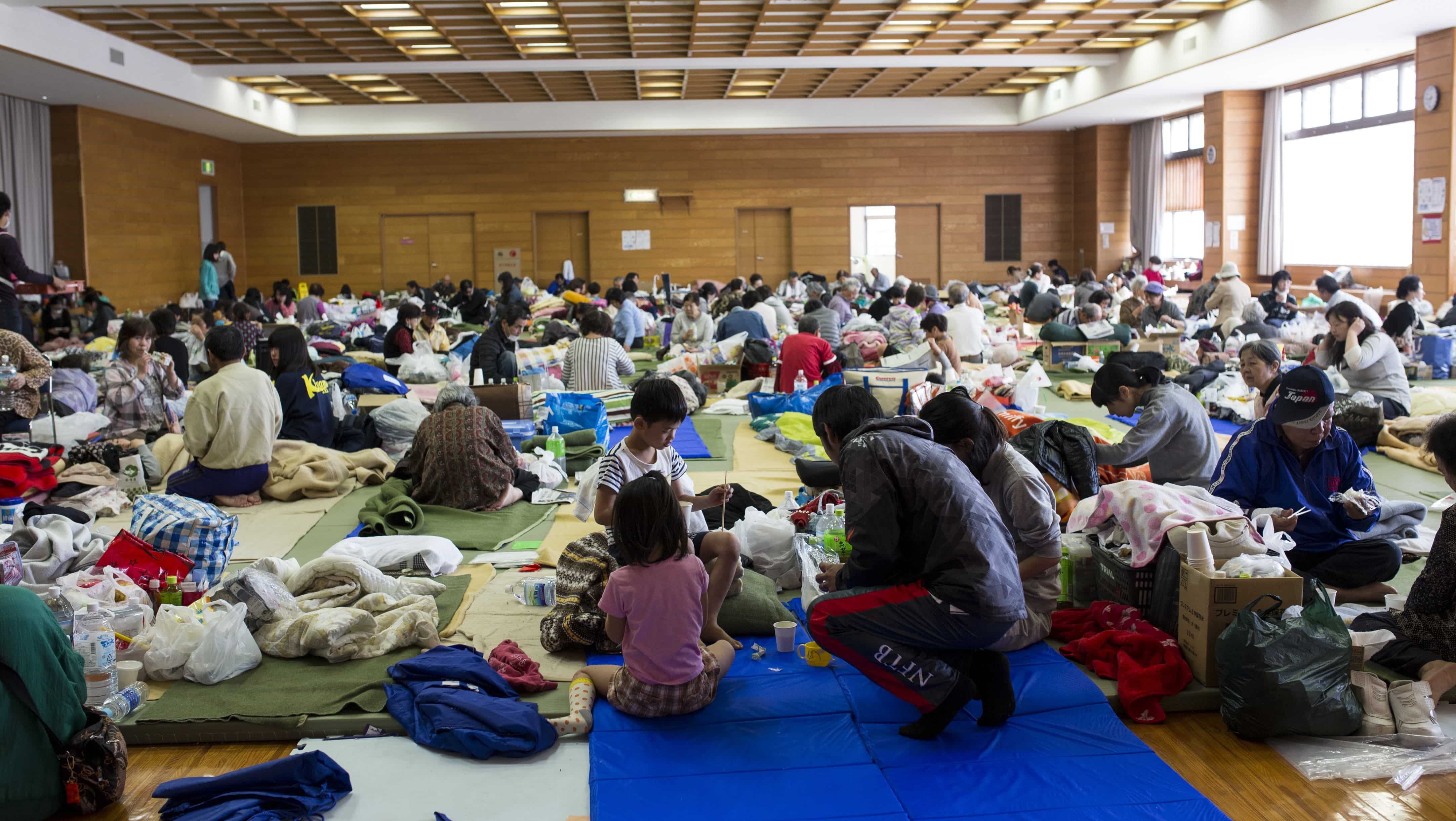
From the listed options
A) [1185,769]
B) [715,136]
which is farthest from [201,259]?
[1185,769]

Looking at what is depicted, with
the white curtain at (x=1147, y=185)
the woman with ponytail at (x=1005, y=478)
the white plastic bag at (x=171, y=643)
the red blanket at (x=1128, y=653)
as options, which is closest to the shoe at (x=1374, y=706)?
the red blanket at (x=1128, y=653)

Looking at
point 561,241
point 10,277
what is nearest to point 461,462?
point 10,277

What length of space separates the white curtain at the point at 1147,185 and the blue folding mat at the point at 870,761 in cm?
1936

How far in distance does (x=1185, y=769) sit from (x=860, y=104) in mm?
19760

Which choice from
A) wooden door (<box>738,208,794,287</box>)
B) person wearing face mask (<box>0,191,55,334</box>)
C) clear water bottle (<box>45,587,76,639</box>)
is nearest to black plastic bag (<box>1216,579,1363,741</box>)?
clear water bottle (<box>45,587,76,639</box>)

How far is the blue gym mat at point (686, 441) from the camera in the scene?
7789 millimetres

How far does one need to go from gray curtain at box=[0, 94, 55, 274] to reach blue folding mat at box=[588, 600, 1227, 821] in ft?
49.2

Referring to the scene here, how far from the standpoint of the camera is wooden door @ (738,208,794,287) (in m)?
23.8

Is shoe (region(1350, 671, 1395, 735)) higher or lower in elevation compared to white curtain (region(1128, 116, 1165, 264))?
lower

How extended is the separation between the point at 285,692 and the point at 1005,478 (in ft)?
8.10

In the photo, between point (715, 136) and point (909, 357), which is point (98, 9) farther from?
point (715, 136)

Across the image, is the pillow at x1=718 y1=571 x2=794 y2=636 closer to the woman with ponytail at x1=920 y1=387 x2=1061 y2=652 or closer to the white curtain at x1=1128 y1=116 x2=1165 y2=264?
Answer: the woman with ponytail at x1=920 y1=387 x2=1061 y2=652

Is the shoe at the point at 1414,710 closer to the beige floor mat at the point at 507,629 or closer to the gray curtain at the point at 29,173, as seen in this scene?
the beige floor mat at the point at 507,629

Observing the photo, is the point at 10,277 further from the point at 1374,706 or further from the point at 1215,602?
the point at 1374,706
